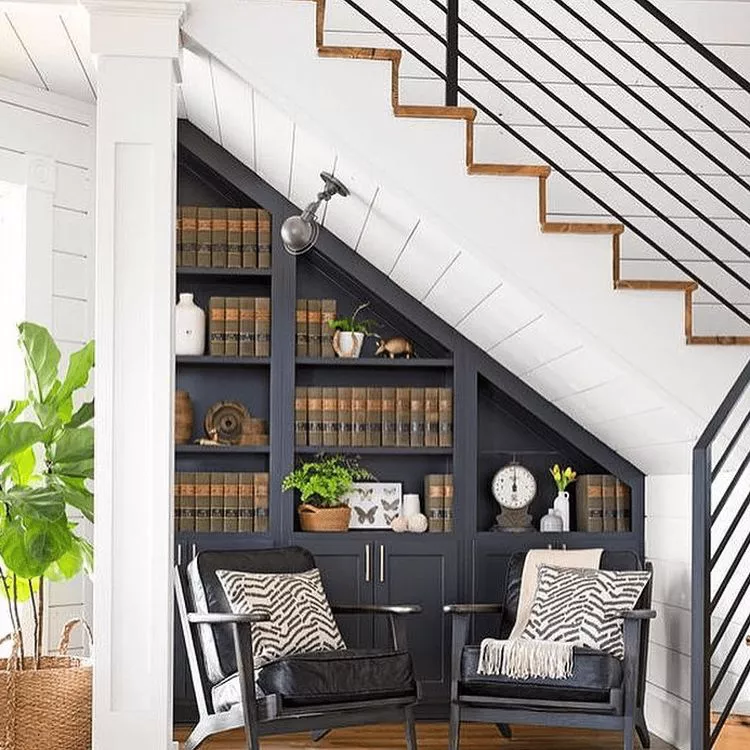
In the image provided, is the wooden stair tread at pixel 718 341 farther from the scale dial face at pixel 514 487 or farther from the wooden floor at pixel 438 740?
the wooden floor at pixel 438 740

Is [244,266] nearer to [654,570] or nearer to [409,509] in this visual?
[409,509]

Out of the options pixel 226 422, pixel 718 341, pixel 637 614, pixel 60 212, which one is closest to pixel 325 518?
pixel 226 422

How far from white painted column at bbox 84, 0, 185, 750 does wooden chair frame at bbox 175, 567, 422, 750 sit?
1.98 ft

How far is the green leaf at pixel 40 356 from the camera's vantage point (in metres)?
4.96

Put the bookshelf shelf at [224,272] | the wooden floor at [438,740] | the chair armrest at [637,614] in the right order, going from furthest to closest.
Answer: the bookshelf shelf at [224,272]
the wooden floor at [438,740]
the chair armrest at [637,614]

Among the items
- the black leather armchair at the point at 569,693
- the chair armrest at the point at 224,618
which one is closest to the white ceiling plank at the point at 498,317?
the black leather armchair at the point at 569,693

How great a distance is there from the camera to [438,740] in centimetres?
605

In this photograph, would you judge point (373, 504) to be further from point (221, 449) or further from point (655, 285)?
point (655, 285)

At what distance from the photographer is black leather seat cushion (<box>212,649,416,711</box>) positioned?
16.9 ft

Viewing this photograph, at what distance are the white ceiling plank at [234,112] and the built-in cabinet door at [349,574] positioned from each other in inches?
71.1

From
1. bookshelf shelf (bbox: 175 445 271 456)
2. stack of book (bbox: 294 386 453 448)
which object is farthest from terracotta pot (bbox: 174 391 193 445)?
stack of book (bbox: 294 386 453 448)

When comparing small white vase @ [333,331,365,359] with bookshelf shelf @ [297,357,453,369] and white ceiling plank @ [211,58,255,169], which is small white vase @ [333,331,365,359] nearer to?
bookshelf shelf @ [297,357,453,369]

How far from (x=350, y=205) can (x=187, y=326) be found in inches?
46.1

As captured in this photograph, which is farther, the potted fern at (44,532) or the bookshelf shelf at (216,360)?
the bookshelf shelf at (216,360)
